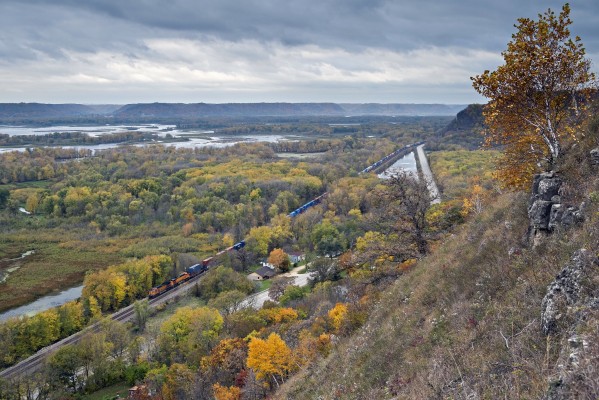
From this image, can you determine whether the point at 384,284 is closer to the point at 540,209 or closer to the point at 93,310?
the point at 540,209

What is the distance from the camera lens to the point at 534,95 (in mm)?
11508

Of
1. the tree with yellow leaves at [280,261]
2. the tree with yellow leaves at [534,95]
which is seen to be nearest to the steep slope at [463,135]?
the tree with yellow leaves at [280,261]

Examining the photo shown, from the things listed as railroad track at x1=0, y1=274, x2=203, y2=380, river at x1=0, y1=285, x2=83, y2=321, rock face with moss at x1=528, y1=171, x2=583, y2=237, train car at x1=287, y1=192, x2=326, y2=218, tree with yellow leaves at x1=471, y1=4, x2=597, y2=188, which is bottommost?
river at x1=0, y1=285, x2=83, y2=321

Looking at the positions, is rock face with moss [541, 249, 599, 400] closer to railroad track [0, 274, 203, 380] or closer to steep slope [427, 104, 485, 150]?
railroad track [0, 274, 203, 380]

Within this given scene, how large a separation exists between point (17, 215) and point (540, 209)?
9579 cm

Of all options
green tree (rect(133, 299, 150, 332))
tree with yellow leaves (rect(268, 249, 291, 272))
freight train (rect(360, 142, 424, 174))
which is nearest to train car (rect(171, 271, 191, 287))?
green tree (rect(133, 299, 150, 332))

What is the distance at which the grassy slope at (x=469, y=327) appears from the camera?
256 inches

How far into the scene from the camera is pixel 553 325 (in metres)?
6.43

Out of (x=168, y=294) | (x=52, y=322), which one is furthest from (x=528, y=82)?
(x=168, y=294)

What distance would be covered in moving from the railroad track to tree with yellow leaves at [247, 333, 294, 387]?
22773 millimetres

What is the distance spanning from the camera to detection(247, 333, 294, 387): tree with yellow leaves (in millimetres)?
20547

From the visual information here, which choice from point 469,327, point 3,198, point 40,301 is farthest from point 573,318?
point 3,198

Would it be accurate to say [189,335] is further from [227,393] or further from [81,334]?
[227,393]

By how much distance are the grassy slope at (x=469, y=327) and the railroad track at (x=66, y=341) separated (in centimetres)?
3055
